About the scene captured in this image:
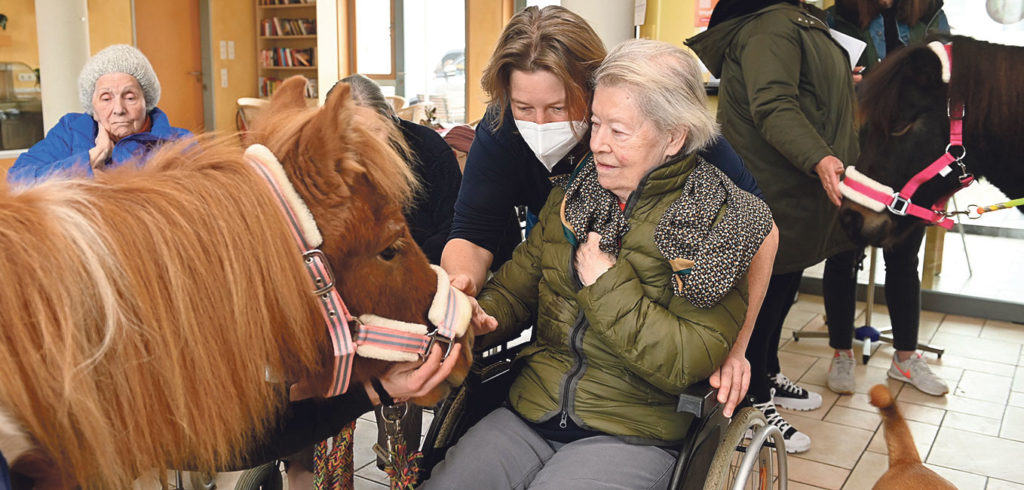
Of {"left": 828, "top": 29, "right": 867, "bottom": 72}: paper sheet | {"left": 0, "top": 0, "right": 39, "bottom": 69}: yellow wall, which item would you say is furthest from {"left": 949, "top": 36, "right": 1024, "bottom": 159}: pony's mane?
{"left": 0, "top": 0, "right": 39, "bottom": 69}: yellow wall

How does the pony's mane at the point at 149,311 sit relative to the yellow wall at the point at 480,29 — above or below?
below

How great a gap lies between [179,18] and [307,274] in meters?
9.20

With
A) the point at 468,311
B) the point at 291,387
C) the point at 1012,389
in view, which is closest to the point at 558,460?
the point at 468,311

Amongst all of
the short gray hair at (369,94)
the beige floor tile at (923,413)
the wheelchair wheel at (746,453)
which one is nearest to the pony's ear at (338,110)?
the wheelchair wheel at (746,453)

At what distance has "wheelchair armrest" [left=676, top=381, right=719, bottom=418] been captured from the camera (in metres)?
1.37

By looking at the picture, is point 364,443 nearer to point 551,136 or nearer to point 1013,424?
point 551,136

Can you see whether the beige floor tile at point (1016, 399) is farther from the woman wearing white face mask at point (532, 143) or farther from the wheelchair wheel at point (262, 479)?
the wheelchair wheel at point (262, 479)

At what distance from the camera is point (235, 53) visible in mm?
9688

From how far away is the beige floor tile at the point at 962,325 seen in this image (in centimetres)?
437

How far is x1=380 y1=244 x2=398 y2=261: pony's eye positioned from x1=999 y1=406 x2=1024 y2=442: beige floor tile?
2.93 meters

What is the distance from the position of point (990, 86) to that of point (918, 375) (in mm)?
1716

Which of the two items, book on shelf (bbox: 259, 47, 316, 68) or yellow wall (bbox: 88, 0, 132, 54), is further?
book on shelf (bbox: 259, 47, 316, 68)

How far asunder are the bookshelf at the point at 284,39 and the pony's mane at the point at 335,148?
9.19 meters

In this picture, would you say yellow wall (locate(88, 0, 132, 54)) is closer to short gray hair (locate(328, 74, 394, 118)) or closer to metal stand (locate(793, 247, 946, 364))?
short gray hair (locate(328, 74, 394, 118))
